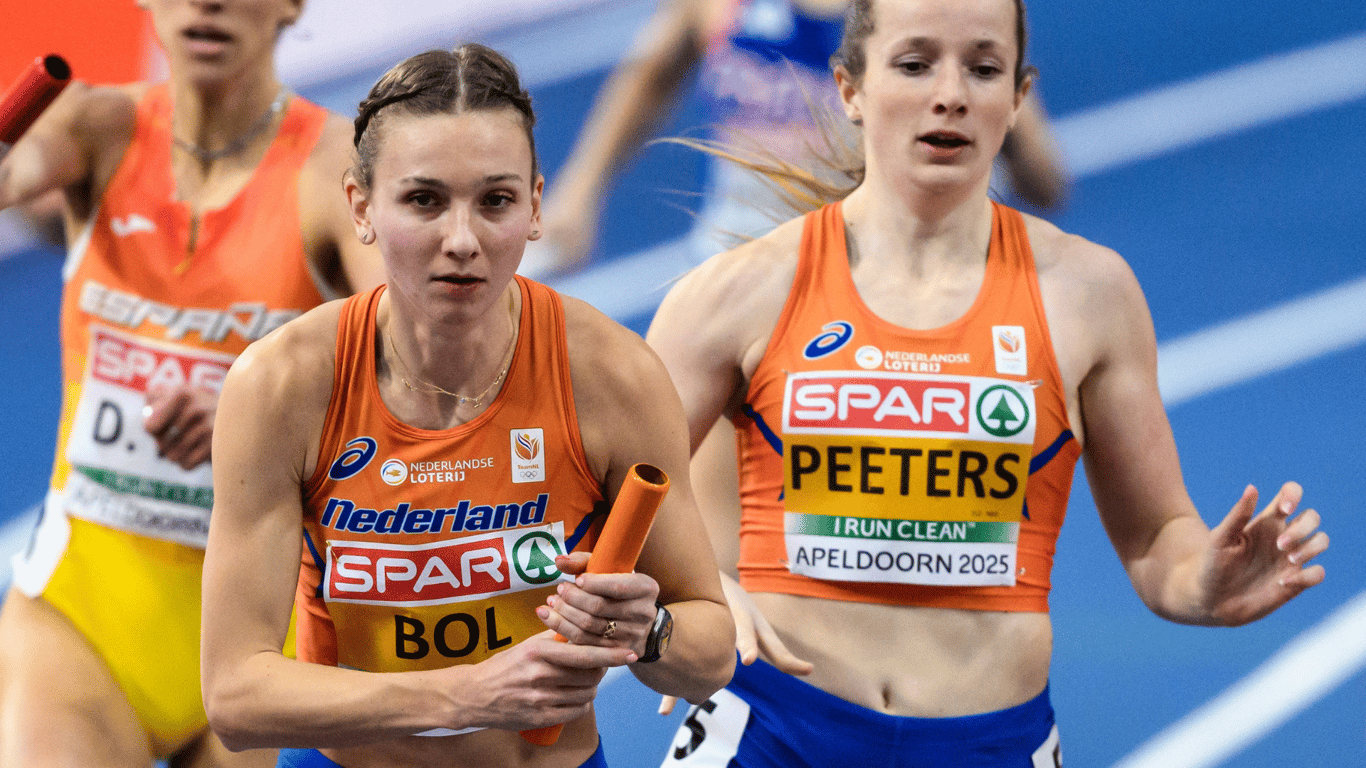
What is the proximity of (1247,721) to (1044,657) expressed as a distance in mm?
2419

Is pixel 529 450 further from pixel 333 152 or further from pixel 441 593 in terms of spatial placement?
pixel 333 152

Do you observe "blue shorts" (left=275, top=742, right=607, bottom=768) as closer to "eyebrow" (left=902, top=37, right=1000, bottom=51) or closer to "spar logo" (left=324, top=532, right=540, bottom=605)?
"spar logo" (left=324, top=532, right=540, bottom=605)

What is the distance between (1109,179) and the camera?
7.09 metres

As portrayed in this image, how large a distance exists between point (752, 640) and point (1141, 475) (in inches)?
29.3

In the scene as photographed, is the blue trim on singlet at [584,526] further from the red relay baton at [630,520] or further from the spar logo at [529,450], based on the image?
the red relay baton at [630,520]

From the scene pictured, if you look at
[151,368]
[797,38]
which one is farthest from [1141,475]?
[797,38]

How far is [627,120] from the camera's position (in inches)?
195

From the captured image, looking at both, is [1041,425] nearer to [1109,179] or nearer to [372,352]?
[372,352]

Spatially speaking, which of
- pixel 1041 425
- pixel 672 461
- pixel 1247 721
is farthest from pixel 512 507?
pixel 1247 721

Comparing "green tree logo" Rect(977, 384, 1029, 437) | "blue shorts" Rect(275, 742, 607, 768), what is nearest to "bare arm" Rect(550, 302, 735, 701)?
"blue shorts" Rect(275, 742, 607, 768)

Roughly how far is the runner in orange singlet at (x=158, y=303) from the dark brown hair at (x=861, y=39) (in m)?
0.90

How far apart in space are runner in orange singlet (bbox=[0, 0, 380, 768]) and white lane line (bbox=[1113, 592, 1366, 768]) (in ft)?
8.93

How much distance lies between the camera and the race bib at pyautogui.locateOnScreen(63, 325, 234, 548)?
9.36 ft

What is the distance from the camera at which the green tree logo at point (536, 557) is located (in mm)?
2109
